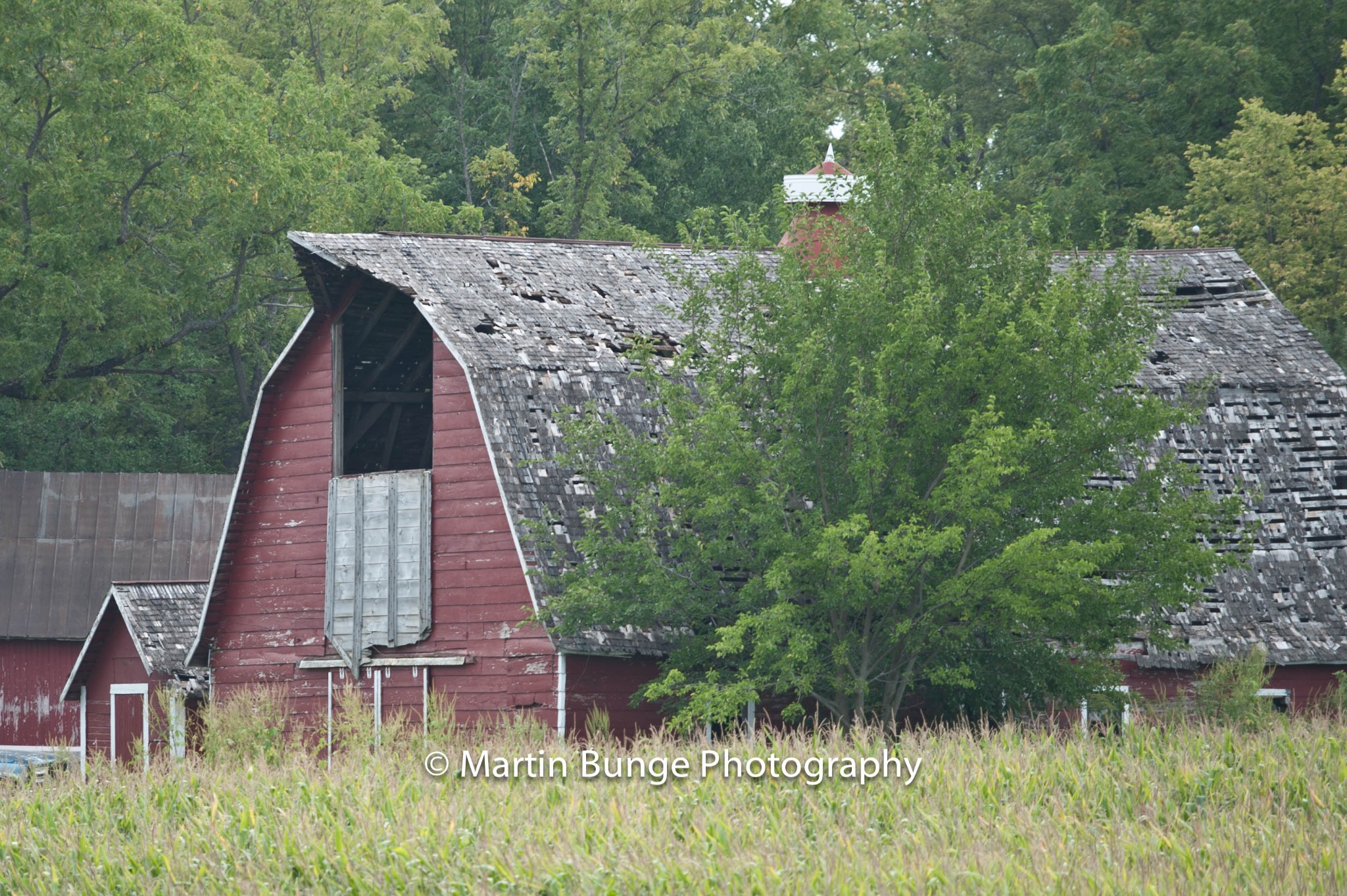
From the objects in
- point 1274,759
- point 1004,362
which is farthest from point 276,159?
point 1274,759

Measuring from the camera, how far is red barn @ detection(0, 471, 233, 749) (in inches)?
1056

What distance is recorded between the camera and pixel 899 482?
16.0m

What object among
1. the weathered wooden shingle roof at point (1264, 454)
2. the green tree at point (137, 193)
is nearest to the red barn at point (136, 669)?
the green tree at point (137, 193)

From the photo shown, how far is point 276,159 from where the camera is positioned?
3084 centimetres

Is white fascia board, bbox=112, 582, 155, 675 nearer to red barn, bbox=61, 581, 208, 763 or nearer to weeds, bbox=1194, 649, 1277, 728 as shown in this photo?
red barn, bbox=61, 581, 208, 763

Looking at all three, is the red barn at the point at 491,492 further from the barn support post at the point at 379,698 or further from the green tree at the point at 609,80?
the green tree at the point at 609,80

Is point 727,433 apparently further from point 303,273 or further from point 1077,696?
point 303,273

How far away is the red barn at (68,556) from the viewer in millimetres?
26812

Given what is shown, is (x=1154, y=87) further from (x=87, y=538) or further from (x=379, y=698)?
(x=379, y=698)

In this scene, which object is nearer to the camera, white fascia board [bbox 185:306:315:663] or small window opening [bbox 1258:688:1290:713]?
small window opening [bbox 1258:688:1290:713]

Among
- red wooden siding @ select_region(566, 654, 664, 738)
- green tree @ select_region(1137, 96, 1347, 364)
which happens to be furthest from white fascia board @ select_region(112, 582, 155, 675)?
green tree @ select_region(1137, 96, 1347, 364)

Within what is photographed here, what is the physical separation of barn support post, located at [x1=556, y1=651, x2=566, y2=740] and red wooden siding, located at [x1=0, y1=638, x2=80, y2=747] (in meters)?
12.6

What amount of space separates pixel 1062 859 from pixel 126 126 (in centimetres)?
2525

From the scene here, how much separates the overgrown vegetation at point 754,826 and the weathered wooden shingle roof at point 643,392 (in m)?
5.37
